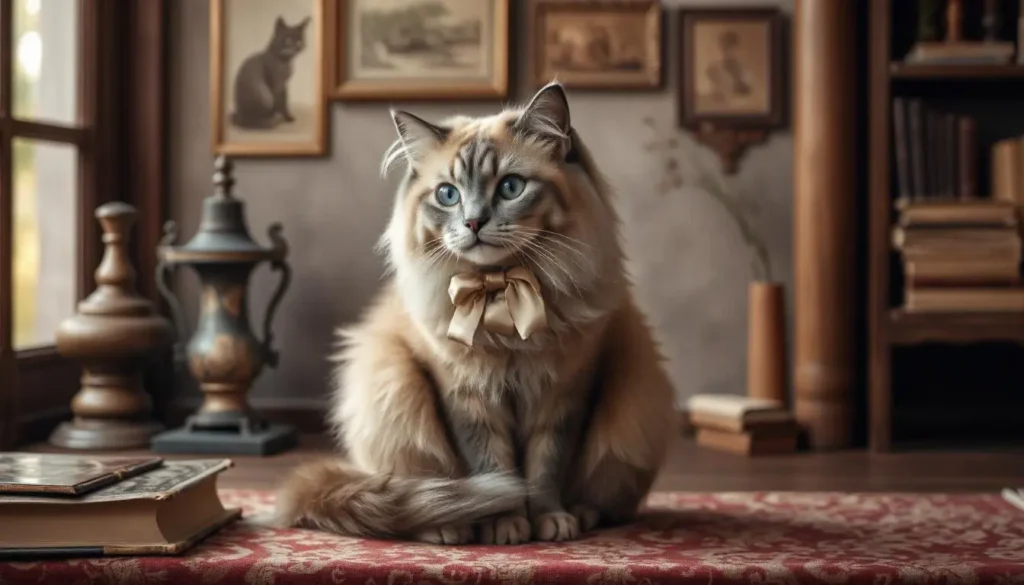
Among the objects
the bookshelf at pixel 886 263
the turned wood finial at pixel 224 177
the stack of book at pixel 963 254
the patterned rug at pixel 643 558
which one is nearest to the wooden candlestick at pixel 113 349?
the turned wood finial at pixel 224 177

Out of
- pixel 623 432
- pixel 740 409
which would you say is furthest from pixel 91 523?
pixel 740 409

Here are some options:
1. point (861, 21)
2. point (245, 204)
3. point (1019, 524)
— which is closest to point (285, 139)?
point (245, 204)

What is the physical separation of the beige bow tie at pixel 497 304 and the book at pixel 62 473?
0.52m

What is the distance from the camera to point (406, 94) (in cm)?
327

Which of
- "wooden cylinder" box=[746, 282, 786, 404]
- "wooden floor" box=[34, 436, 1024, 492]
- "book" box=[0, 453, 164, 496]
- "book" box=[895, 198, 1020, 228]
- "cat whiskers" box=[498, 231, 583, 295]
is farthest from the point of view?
"wooden cylinder" box=[746, 282, 786, 404]

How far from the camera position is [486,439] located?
5.57 ft

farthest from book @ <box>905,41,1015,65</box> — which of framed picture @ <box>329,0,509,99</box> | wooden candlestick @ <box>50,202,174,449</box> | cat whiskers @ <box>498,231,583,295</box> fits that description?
wooden candlestick @ <box>50,202,174,449</box>

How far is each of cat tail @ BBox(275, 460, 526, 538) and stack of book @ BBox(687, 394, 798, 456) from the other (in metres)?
1.34

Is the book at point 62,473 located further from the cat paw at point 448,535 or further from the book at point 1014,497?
the book at point 1014,497

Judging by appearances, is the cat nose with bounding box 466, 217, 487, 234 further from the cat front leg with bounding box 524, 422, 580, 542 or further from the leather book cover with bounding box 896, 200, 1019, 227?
the leather book cover with bounding box 896, 200, 1019, 227

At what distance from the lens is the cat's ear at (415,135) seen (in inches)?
66.6

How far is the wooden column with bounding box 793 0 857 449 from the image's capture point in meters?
2.95

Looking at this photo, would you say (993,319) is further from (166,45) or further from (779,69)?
(166,45)

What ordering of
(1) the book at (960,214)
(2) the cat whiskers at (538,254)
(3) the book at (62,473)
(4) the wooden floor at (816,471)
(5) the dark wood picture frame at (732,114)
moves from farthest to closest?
(5) the dark wood picture frame at (732,114) → (1) the book at (960,214) → (4) the wooden floor at (816,471) → (2) the cat whiskers at (538,254) → (3) the book at (62,473)
